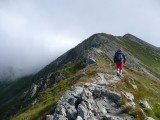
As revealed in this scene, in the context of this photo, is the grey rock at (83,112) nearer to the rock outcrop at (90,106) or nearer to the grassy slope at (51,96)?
the rock outcrop at (90,106)

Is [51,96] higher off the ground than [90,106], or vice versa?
[51,96]

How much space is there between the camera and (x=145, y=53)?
165 m

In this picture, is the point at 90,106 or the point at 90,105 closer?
the point at 90,106

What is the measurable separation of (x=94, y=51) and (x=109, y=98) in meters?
48.9

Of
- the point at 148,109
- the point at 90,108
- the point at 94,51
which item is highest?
the point at 94,51

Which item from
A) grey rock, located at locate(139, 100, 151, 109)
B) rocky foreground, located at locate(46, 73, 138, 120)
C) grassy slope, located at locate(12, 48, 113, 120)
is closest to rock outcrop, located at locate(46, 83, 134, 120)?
rocky foreground, located at locate(46, 73, 138, 120)

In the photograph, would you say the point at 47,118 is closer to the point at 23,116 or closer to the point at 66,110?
the point at 66,110

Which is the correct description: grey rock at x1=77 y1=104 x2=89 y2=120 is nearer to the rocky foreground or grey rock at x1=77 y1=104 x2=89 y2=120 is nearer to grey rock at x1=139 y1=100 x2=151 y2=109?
the rocky foreground

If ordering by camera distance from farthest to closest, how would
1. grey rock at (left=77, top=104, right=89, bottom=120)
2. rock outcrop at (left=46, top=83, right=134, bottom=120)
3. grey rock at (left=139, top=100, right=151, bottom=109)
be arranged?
grey rock at (left=139, top=100, right=151, bottom=109) → rock outcrop at (left=46, top=83, right=134, bottom=120) → grey rock at (left=77, top=104, right=89, bottom=120)

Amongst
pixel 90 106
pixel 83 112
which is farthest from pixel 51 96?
pixel 83 112

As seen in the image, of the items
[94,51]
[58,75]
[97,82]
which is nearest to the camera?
[97,82]

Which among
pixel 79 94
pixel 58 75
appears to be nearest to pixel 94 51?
pixel 58 75

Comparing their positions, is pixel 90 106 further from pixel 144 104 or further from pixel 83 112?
pixel 144 104

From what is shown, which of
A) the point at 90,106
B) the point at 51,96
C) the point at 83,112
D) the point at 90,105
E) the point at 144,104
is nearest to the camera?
the point at 83,112
